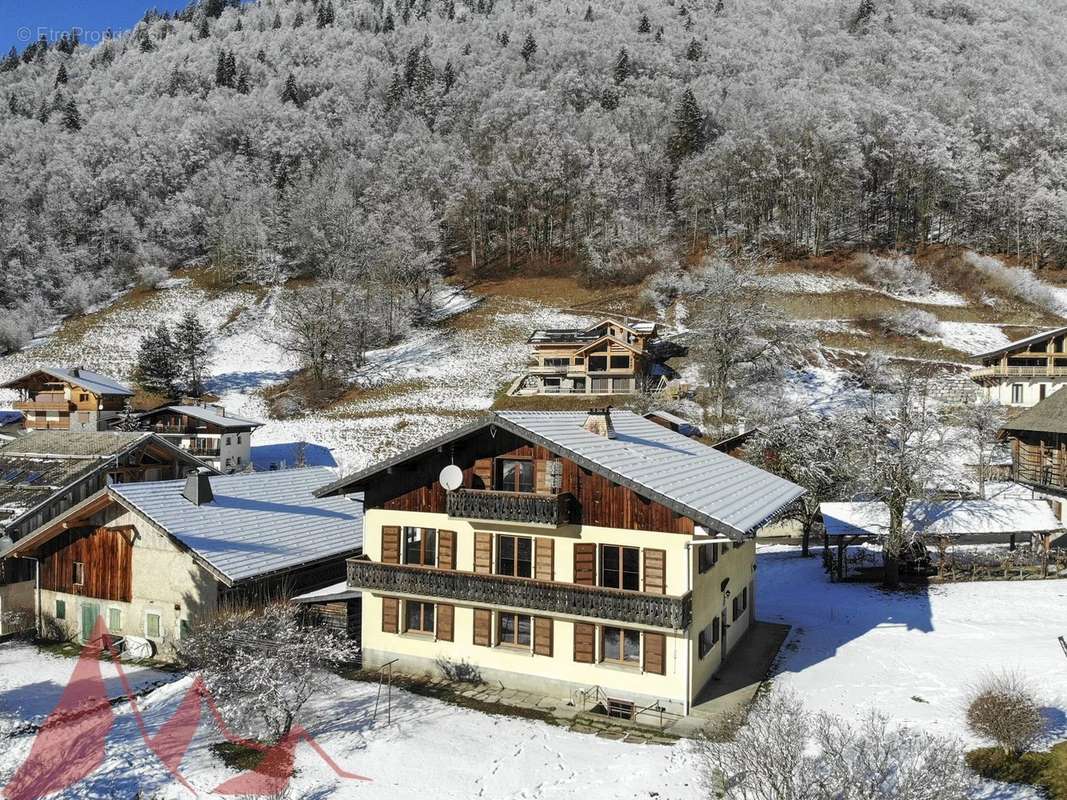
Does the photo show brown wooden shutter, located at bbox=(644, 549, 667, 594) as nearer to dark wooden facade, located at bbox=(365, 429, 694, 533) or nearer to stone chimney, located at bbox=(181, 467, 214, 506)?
dark wooden facade, located at bbox=(365, 429, 694, 533)

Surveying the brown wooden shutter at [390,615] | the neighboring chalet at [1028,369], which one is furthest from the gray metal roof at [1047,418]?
the brown wooden shutter at [390,615]

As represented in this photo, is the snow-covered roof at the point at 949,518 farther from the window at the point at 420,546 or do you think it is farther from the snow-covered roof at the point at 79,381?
the snow-covered roof at the point at 79,381

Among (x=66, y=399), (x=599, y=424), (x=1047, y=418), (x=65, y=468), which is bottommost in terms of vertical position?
(x=65, y=468)

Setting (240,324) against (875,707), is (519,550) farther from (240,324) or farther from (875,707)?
(240,324)

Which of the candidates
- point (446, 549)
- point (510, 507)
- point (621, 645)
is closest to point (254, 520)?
Answer: point (446, 549)

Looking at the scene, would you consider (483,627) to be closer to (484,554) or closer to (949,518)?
(484,554)

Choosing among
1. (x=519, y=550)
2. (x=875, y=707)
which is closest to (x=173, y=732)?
(x=519, y=550)
